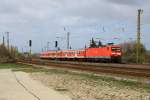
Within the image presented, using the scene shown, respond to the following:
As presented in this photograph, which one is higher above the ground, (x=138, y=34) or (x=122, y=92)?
(x=138, y=34)

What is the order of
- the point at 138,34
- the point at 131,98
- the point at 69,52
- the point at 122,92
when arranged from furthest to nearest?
the point at 69,52 < the point at 138,34 < the point at 122,92 < the point at 131,98

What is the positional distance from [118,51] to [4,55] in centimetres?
4001

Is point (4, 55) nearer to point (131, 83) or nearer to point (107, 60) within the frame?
point (107, 60)

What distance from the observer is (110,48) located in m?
61.7

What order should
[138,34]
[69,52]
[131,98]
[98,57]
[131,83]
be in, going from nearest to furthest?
[131,98]
[131,83]
[138,34]
[98,57]
[69,52]

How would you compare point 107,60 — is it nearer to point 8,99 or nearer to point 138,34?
point 138,34

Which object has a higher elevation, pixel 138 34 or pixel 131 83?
pixel 138 34

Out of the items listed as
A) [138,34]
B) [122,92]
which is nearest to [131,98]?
[122,92]

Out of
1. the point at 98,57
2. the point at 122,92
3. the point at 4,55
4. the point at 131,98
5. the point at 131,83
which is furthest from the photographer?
the point at 4,55

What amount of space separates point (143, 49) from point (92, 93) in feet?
229

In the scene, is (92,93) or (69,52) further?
(69,52)

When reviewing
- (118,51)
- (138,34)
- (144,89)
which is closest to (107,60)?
(118,51)

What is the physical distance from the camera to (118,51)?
206 ft

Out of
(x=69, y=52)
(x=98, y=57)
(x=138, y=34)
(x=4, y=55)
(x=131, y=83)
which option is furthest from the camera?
(x=4, y=55)
